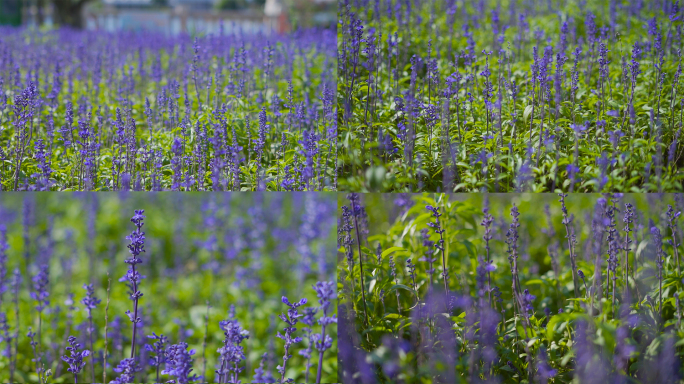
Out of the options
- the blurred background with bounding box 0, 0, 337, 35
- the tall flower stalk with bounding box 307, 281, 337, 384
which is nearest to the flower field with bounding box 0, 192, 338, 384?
the tall flower stalk with bounding box 307, 281, 337, 384

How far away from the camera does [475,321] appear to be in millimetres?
2771

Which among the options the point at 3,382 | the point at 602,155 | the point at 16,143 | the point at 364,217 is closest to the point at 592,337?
the point at 602,155

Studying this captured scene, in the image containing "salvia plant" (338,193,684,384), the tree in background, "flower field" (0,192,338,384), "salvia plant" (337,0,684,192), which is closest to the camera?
"salvia plant" (338,193,684,384)

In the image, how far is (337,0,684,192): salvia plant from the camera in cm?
304

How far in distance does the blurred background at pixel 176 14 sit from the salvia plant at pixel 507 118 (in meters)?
2.01

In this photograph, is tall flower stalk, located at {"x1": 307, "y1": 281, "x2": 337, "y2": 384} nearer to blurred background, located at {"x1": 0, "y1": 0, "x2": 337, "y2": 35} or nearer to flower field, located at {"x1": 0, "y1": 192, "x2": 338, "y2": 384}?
flower field, located at {"x1": 0, "y1": 192, "x2": 338, "y2": 384}

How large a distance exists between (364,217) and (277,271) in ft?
5.51

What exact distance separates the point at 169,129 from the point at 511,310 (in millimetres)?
2757

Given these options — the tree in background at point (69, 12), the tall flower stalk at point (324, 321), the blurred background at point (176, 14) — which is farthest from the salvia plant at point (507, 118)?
the tree in background at point (69, 12)

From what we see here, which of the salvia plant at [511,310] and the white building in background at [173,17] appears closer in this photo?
the salvia plant at [511,310]

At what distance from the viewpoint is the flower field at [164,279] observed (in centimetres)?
321

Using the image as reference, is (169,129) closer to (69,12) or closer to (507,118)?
(507,118)

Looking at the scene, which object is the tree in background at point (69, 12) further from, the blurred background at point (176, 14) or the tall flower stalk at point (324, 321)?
the tall flower stalk at point (324, 321)

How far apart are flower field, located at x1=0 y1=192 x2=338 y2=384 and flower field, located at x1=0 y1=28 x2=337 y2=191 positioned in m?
0.42
